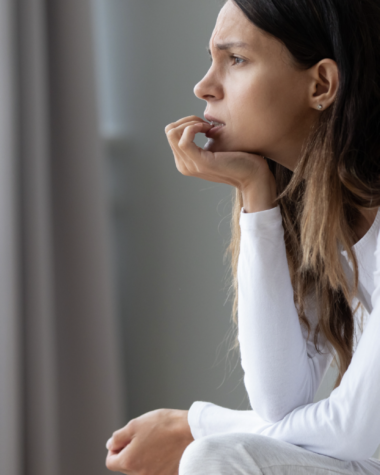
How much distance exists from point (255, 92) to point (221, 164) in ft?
0.46

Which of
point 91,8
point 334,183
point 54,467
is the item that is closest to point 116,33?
point 91,8

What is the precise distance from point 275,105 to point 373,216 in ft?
0.85

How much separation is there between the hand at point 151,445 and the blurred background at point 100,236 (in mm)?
437

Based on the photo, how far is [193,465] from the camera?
27.4 inches

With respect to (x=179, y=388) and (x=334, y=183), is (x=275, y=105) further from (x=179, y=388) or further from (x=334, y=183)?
(x=179, y=388)

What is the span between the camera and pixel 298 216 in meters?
1.07

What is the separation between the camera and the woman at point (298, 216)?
2.79ft

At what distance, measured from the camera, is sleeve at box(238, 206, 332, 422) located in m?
0.99

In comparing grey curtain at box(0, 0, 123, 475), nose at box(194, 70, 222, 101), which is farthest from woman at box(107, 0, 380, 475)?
grey curtain at box(0, 0, 123, 475)

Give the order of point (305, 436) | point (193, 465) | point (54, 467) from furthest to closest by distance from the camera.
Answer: point (54, 467)
point (305, 436)
point (193, 465)

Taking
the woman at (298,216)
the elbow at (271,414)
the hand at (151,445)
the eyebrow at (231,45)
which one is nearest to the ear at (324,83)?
the woman at (298,216)

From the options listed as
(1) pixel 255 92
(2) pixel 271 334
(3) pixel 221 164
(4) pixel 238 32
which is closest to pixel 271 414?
(2) pixel 271 334

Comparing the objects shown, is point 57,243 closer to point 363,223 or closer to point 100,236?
point 100,236

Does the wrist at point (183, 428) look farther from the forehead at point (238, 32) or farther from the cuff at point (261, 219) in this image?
the forehead at point (238, 32)
